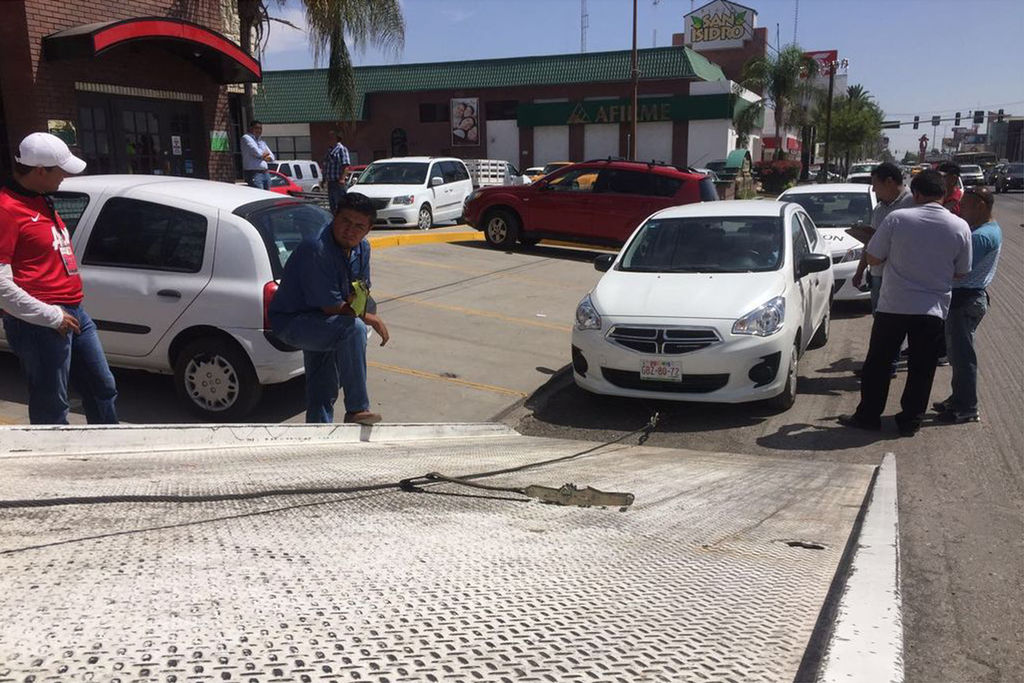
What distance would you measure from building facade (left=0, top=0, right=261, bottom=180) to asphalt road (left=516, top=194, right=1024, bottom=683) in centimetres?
969

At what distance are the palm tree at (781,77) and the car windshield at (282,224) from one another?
53.6 metres

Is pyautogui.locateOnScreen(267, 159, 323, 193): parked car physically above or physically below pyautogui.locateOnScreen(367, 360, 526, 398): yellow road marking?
above

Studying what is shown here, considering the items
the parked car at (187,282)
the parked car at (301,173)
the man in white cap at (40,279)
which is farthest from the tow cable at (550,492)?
the parked car at (301,173)

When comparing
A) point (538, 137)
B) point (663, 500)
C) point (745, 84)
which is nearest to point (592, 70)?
point (538, 137)

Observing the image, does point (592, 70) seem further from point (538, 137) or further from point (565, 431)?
point (565, 431)

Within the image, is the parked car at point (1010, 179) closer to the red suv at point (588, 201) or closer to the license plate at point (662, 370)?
the red suv at point (588, 201)

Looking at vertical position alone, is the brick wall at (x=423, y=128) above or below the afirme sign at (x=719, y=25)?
below

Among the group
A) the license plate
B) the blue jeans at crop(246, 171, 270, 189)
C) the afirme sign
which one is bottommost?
the license plate

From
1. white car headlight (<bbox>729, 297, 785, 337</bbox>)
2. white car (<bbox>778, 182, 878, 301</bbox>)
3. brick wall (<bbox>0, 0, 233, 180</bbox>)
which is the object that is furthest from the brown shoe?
brick wall (<bbox>0, 0, 233, 180</bbox>)

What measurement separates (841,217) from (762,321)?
6374mm

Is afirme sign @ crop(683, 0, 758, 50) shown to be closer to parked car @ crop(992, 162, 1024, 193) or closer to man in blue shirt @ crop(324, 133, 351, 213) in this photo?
parked car @ crop(992, 162, 1024, 193)

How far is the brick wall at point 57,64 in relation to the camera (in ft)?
38.8

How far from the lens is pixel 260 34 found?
18.2m

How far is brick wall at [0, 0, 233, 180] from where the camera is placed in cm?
1182
